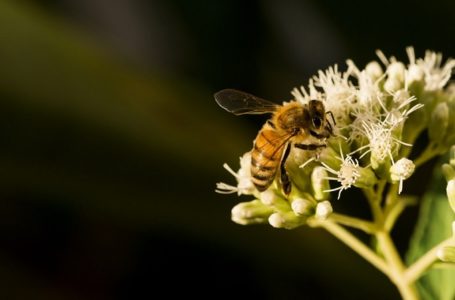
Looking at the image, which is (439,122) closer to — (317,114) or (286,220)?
(317,114)

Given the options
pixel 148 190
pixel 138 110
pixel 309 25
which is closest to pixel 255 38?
pixel 309 25

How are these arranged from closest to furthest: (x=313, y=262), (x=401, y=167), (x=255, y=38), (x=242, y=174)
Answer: (x=401, y=167), (x=242, y=174), (x=313, y=262), (x=255, y=38)

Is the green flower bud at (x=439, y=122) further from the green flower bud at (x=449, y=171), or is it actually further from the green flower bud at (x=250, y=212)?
the green flower bud at (x=250, y=212)

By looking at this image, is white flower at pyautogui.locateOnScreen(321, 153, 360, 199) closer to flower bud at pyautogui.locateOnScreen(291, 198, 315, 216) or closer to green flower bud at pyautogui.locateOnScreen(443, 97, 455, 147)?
flower bud at pyautogui.locateOnScreen(291, 198, 315, 216)

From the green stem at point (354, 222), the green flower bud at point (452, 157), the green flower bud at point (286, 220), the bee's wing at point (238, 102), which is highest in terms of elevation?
the bee's wing at point (238, 102)

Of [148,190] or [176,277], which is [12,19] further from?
[176,277]

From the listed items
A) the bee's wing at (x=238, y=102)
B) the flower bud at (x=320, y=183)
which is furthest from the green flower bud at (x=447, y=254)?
the bee's wing at (x=238, y=102)

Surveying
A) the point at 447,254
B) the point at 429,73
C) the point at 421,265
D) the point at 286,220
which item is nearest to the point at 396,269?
the point at 421,265
